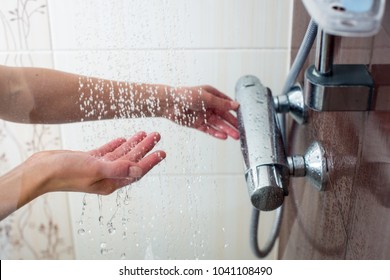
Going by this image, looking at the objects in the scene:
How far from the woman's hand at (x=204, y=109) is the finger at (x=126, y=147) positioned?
0.18ft

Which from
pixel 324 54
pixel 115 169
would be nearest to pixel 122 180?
pixel 115 169

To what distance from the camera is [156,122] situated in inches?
29.7

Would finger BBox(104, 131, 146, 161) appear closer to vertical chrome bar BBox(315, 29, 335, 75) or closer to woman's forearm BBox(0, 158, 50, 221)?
woman's forearm BBox(0, 158, 50, 221)

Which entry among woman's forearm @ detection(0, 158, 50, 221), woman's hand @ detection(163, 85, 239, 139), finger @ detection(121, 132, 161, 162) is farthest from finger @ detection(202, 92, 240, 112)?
woman's forearm @ detection(0, 158, 50, 221)

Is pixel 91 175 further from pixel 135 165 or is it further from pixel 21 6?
pixel 21 6

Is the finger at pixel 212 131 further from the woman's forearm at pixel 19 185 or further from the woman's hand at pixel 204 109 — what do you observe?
the woman's forearm at pixel 19 185

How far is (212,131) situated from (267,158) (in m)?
0.16

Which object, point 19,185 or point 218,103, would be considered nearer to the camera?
point 19,185

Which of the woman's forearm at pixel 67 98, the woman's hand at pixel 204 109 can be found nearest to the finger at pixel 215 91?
the woman's hand at pixel 204 109

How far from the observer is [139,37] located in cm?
80

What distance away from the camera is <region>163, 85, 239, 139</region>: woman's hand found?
78 cm

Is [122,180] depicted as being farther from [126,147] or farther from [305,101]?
[305,101]

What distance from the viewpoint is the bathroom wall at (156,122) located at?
75cm
